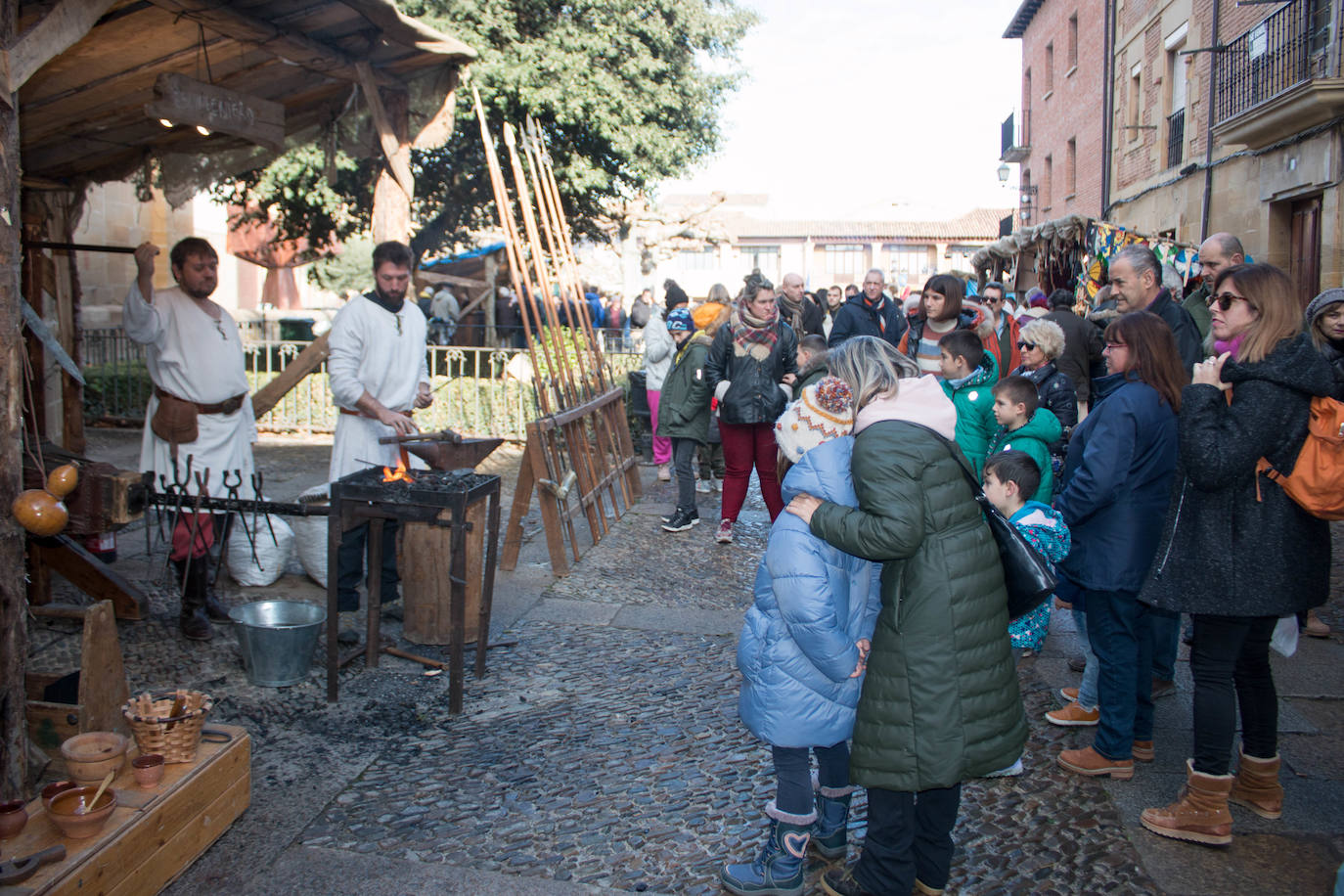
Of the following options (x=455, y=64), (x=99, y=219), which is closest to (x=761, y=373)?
(x=455, y=64)

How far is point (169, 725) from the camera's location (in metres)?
3.06

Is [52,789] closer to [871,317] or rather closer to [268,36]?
[268,36]

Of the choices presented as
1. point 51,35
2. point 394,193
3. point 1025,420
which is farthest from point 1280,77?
point 51,35

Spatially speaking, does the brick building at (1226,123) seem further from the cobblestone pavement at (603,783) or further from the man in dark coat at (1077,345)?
the cobblestone pavement at (603,783)

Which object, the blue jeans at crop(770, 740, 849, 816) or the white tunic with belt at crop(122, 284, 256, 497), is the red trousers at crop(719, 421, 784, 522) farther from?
the blue jeans at crop(770, 740, 849, 816)

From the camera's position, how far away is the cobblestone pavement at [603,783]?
3.06m

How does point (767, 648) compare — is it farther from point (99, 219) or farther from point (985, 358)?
point (99, 219)

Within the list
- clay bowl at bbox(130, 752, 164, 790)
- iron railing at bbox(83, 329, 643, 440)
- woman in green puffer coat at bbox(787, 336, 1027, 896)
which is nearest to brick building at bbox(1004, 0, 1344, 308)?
iron railing at bbox(83, 329, 643, 440)

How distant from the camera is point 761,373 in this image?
6.92m

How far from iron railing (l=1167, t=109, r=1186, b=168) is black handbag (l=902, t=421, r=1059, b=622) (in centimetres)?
1587

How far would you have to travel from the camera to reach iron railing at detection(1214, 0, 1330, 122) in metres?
11.3

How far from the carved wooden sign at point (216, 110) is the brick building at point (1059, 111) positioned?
1891 centimetres

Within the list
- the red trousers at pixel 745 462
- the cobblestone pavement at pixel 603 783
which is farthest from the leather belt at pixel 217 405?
the red trousers at pixel 745 462

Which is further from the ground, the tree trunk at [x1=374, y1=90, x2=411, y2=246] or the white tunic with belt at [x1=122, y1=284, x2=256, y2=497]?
the tree trunk at [x1=374, y1=90, x2=411, y2=246]
